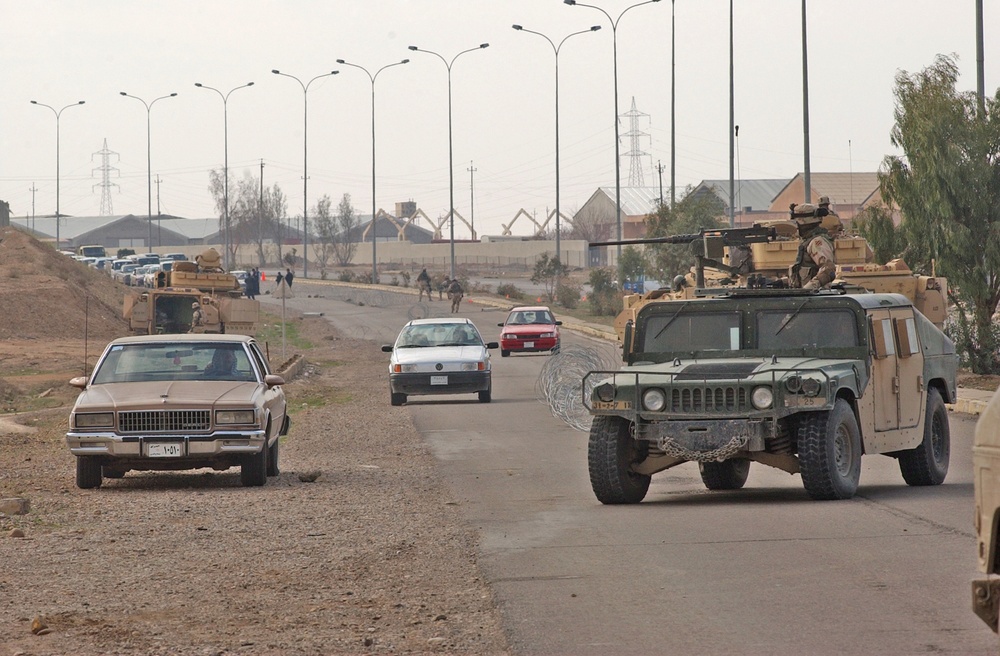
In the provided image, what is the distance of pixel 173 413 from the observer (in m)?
14.1

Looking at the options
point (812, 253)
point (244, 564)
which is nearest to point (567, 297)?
point (812, 253)

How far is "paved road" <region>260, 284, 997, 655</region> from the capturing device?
23.8 ft

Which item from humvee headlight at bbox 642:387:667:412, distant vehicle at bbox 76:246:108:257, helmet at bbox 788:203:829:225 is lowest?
humvee headlight at bbox 642:387:667:412

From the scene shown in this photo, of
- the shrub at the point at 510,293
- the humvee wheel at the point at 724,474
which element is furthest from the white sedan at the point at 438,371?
the shrub at the point at 510,293

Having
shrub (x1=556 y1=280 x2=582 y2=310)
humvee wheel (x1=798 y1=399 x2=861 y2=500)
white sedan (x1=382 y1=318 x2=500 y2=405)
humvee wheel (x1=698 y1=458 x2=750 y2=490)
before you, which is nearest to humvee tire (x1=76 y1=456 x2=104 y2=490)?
humvee wheel (x1=698 y1=458 x2=750 y2=490)

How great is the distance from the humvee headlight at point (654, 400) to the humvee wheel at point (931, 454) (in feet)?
10.2

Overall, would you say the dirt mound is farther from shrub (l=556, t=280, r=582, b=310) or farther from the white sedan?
the white sedan

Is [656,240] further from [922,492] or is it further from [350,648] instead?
[350,648]

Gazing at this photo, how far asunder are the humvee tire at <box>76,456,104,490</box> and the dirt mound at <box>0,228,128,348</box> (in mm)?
35418

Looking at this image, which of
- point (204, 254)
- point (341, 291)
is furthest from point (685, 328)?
point (341, 291)

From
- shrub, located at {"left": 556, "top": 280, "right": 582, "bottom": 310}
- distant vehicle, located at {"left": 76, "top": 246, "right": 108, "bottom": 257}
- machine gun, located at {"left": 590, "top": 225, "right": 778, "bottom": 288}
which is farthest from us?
distant vehicle, located at {"left": 76, "top": 246, "right": 108, "bottom": 257}

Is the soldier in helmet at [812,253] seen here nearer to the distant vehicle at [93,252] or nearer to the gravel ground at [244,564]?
the gravel ground at [244,564]

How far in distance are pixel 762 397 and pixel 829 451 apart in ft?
2.25

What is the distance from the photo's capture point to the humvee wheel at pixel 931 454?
13922mm
